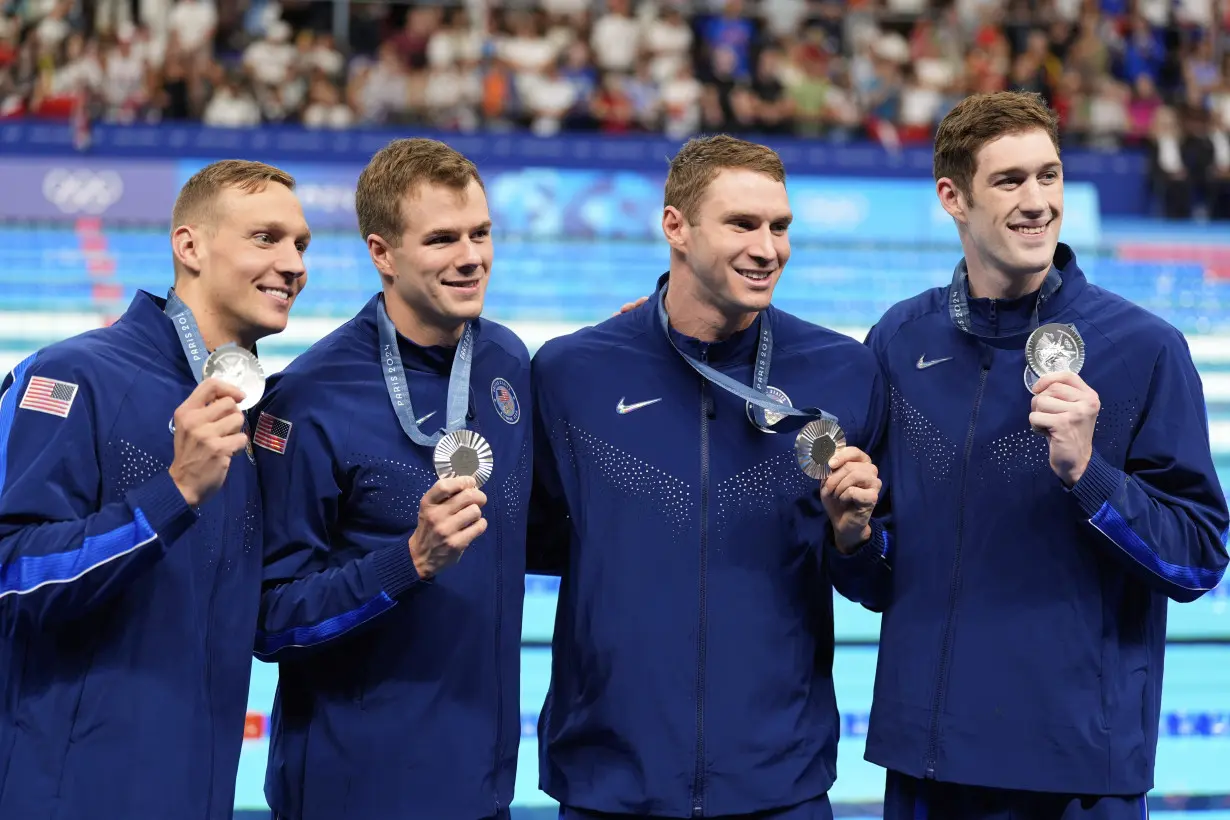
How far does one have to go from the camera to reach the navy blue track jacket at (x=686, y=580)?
2.99 meters

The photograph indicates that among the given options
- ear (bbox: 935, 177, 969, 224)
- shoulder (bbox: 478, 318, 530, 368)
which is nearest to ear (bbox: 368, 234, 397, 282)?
shoulder (bbox: 478, 318, 530, 368)

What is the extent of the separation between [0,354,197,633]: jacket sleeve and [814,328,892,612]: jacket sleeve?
129 centimetres

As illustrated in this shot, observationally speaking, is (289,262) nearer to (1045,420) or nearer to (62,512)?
(62,512)

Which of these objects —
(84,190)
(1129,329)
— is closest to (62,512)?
(1129,329)

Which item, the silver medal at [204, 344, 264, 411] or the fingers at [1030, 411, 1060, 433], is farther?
the fingers at [1030, 411, 1060, 433]

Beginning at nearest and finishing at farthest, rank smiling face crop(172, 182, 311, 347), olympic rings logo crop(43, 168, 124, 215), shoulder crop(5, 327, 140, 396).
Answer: shoulder crop(5, 327, 140, 396)
smiling face crop(172, 182, 311, 347)
olympic rings logo crop(43, 168, 124, 215)

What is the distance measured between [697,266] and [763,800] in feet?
3.65

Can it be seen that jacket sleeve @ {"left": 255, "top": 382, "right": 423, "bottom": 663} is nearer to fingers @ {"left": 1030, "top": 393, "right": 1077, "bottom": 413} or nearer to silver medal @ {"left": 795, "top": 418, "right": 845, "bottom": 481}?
silver medal @ {"left": 795, "top": 418, "right": 845, "bottom": 481}

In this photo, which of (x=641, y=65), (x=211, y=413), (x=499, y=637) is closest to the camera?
(x=211, y=413)

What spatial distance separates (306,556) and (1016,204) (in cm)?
162

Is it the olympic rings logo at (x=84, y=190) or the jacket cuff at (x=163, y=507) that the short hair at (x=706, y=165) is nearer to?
the jacket cuff at (x=163, y=507)

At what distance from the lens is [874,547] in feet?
10.0

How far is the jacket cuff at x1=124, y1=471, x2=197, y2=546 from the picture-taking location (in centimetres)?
256

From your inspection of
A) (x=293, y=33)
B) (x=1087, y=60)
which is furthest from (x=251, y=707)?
(x=1087, y=60)
